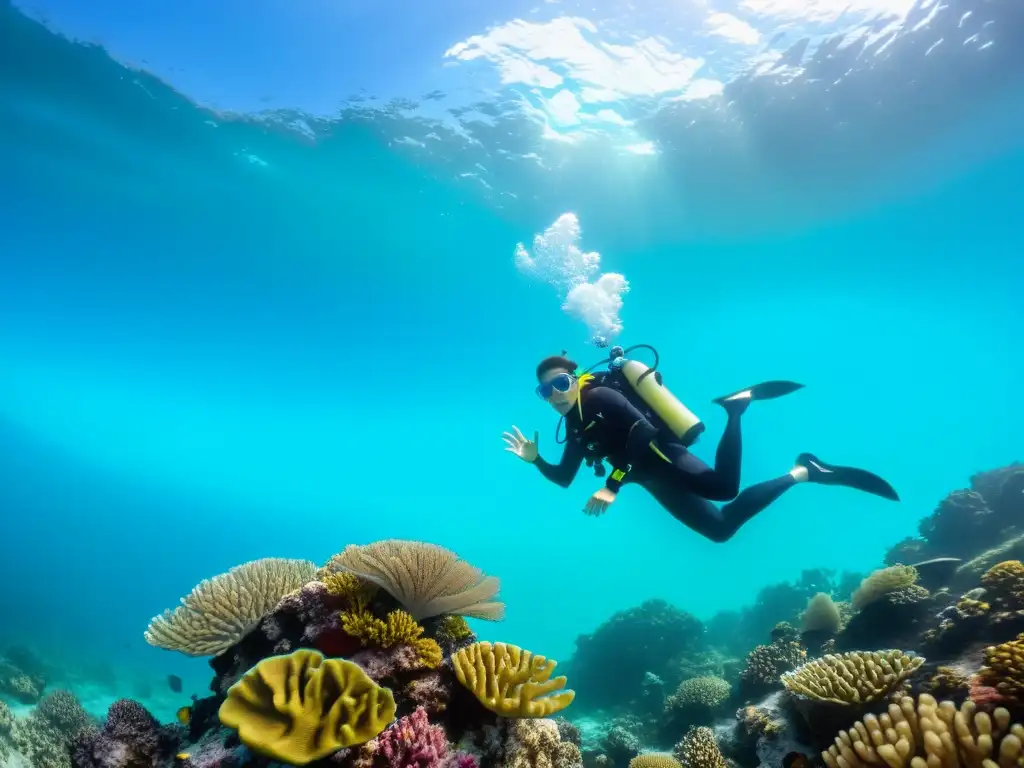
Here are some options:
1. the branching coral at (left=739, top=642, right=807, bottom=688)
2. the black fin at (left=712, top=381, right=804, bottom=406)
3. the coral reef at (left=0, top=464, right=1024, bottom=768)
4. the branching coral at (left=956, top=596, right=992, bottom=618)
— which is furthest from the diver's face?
the branching coral at (left=739, top=642, right=807, bottom=688)

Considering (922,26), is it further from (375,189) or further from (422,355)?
(422,355)

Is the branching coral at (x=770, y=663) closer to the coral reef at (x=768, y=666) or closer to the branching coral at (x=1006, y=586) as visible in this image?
the coral reef at (x=768, y=666)

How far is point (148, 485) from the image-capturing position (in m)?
134

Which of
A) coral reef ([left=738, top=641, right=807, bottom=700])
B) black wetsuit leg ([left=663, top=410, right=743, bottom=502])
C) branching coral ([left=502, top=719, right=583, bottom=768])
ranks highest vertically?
black wetsuit leg ([left=663, top=410, right=743, bottom=502])

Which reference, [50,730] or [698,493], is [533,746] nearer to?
[698,493]

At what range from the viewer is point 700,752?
20.5 feet

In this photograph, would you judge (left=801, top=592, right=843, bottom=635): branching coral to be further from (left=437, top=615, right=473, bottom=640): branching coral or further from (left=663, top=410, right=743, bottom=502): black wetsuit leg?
(left=437, top=615, right=473, bottom=640): branching coral

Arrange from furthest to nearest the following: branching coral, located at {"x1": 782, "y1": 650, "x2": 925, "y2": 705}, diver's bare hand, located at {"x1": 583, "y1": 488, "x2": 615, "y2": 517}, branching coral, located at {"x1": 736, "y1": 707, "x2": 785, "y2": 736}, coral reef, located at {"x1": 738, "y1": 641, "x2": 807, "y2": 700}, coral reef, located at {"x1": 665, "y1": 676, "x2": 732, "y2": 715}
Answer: coral reef, located at {"x1": 665, "y1": 676, "x2": 732, "y2": 715} → coral reef, located at {"x1": 738, "y1": 641, "x2": 807, "y2": 700} → diver's bare hand, located at {"x1": 583, "y1": 488, "x2": 615, "y2": 517} → branching coral, located at {"x1": 736, "y1": 707, "x2": 785, "y2": 736} → branching coral, located at {"x1": 782, "y1": 650, "x2": 925, "y2": 705}

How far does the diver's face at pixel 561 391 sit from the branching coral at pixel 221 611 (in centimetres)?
369

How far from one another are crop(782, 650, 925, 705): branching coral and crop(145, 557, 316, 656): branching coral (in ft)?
17.6

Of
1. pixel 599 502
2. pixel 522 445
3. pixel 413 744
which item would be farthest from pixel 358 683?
pixel 522 445

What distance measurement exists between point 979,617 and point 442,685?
6036 mm

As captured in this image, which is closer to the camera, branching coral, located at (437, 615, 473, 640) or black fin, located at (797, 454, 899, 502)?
branching coral, located at (437, 615, 473, 640)

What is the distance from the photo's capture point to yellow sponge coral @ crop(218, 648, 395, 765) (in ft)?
10.7
